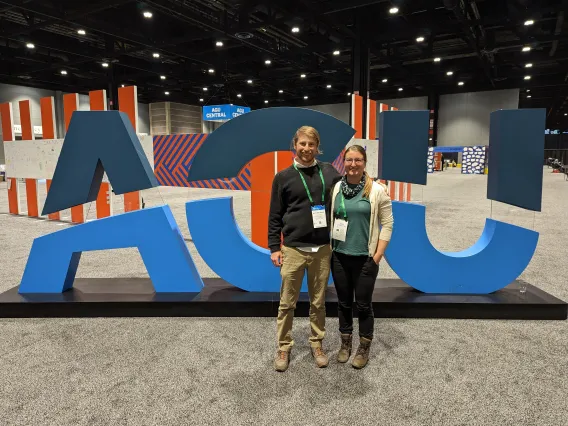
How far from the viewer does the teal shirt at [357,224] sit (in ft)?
7.41

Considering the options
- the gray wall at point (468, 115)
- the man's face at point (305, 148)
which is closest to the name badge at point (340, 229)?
the man's face at point (305, 148)

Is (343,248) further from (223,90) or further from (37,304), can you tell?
(223,90)

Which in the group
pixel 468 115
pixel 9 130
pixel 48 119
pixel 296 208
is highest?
pixel 468 115

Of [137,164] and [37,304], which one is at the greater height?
[137,164]

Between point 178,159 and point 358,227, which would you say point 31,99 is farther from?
point 358,227

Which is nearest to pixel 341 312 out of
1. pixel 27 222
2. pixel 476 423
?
pixel 476 423

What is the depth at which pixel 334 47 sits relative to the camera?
44.0 feet

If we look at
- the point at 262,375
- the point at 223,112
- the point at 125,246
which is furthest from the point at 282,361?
the point at 223,112

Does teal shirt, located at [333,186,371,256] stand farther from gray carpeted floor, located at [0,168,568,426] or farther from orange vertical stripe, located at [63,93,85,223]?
orange vertical stripe, located at [63,93,85,223]

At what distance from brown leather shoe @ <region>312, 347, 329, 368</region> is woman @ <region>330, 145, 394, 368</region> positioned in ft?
0.56

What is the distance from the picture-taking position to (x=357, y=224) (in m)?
2.27

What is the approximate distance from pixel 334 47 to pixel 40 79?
48.1ft

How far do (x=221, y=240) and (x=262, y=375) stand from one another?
122 centimetres

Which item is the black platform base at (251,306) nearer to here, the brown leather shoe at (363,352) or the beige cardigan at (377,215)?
the brown leather shoe at (363,352)
